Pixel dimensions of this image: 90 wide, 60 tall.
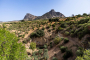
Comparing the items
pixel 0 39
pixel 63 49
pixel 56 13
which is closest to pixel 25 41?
pixel 63 49

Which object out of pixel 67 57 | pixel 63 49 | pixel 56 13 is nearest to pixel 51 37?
pixel 63 49

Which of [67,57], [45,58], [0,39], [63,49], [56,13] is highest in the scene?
[56,13]

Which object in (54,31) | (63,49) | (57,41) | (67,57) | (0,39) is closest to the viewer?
(0,39)

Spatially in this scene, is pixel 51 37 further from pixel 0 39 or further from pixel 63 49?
pixel 0 39

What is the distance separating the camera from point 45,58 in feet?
46.5

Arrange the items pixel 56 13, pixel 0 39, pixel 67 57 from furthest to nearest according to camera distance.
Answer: pixel 56 13 < pixel 67 57 < pixel 0 39

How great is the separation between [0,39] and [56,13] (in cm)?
13426

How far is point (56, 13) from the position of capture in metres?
127

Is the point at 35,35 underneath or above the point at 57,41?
above

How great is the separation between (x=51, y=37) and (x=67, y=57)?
13.6 metres

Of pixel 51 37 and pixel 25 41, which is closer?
pixel 25 41

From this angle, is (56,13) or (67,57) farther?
(56,13)

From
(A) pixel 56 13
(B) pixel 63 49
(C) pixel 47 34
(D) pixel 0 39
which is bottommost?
(B) pixel 63 49

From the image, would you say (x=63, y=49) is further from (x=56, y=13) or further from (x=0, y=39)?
(x=56, y=13)
